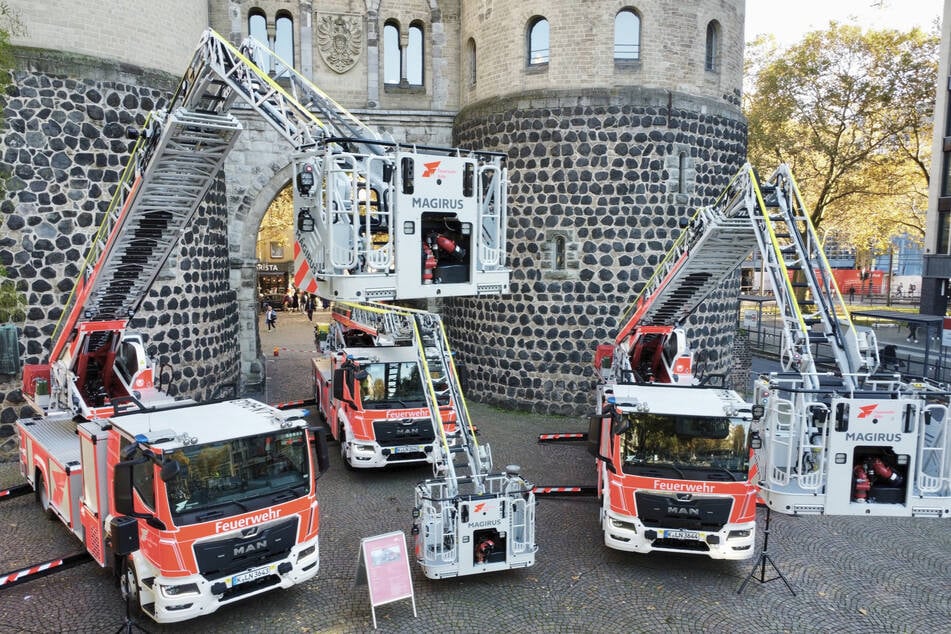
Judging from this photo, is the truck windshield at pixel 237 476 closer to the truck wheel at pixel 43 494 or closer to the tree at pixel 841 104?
the truck wheel at pixel 43 494

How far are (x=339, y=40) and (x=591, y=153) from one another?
27.6 feet

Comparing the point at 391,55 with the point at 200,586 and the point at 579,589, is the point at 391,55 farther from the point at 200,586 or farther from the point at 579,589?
the point at 200,586

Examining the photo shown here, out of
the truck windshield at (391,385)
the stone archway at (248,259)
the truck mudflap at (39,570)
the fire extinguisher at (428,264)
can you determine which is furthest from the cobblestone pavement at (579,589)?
the stone archway at (248,259)

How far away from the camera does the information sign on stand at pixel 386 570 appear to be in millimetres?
8492

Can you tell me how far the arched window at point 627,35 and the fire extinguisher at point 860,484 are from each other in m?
12.3

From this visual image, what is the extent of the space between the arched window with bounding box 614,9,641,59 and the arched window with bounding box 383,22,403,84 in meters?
6.84

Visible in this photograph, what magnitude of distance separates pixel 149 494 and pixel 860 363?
31.3ft

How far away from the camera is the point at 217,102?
1092cm

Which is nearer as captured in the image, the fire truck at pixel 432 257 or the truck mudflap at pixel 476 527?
the truck mudflap at pixel 476 527

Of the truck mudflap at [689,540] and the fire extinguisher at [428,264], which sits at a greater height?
the fire extinguisher at [428,264]

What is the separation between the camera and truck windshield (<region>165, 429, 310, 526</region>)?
307 inches

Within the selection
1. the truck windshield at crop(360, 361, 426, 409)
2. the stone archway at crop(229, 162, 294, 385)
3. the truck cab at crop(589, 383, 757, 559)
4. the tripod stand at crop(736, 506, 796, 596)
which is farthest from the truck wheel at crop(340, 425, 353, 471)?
the stone archway at crop(229, 162, 294, 385)

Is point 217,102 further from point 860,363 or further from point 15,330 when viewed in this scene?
point 860,363

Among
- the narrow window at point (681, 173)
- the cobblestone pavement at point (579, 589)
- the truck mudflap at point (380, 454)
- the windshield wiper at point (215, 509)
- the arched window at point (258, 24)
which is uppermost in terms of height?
the arched window at point (258, 24)
